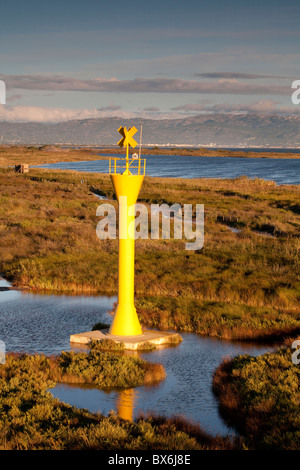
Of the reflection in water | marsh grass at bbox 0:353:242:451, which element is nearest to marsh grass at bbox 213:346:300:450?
marsh grass at bbox 0:353:242:451

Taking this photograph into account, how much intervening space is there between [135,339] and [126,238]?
2575mm

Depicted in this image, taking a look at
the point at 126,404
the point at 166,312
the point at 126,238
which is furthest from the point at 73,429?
the point at 166,312

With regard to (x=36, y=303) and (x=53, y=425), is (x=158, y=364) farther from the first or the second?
(x=36, y=303)

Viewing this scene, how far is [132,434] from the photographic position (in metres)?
9.58

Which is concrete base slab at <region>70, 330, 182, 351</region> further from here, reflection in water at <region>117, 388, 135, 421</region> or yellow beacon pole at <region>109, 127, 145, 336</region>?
reflection in water at <region>117, 388, 135, 421</region>

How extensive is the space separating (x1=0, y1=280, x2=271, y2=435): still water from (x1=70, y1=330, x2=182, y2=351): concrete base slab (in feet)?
0.86

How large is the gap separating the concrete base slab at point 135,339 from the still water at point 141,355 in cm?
26

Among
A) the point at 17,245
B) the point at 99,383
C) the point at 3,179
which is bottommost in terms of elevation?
the point at 99,383

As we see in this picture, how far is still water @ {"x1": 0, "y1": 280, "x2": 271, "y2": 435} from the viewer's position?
11.6m

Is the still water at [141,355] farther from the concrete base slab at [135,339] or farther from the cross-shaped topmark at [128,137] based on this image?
the cross-shaped topmark at [128,137]

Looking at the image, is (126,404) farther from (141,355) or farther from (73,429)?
(141,355)

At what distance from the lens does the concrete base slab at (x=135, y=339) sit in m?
15.1
